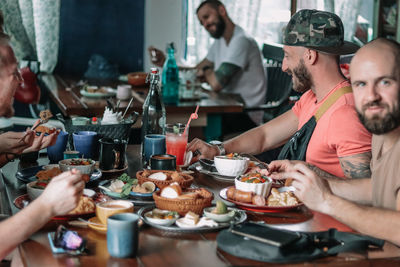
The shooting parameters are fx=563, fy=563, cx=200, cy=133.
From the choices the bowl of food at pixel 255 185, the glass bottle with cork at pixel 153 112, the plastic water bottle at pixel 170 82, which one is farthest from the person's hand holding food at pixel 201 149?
the plastic water bottle at pixel 170 82

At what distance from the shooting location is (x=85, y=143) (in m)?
2.33

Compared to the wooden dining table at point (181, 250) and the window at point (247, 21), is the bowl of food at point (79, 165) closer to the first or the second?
the wooden dining table at point (181, 250)

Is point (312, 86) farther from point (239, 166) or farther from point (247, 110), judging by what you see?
point (247, 110)

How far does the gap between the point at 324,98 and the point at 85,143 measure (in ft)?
3.36

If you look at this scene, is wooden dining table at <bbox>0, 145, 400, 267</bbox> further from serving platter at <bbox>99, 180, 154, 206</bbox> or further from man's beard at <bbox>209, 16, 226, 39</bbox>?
man's beard at <bbox>209, 16, 226, 39</bbox>

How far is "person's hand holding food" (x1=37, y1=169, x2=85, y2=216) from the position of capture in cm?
147

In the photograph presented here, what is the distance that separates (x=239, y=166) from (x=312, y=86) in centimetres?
60

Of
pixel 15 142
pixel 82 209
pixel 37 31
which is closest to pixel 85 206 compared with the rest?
pixel 82 209

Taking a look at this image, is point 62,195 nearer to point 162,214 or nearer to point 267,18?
point 162,214

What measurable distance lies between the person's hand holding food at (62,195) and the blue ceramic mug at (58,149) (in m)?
0.85

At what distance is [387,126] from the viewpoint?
5.60ft

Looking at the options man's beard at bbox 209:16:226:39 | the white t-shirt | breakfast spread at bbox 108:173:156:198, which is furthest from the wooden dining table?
man's beard at bbox 209:16:226:39

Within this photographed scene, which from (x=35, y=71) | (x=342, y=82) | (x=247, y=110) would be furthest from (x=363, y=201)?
(x=35, y=71)

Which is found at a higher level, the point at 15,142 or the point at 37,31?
the point at 37,31
